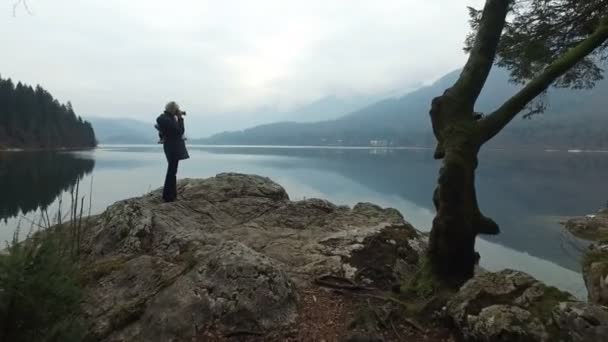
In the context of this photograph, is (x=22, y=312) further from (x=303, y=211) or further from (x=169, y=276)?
(x=303, y=211)

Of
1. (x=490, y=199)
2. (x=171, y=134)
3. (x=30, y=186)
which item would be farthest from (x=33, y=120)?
(x=171, y=134)

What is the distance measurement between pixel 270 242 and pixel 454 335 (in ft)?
13.4

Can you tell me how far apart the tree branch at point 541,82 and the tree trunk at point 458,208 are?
0.19 metres

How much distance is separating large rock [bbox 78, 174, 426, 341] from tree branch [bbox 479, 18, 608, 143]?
2838mm

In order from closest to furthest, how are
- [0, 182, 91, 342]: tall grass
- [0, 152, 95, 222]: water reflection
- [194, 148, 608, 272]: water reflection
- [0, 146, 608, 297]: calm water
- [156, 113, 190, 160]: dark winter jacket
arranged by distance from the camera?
[0, 182, 91, 342]: tall grass < [156, 113, 190, 160]: dark winter jacket < [0, 146, 608, 297]: calm water < [194, 148, 608, 272]: water reflection < [0, 152, 95, 222]: water reflection

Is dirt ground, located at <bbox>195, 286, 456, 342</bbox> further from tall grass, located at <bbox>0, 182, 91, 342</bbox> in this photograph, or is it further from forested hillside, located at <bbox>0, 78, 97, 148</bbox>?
forested hillside, located at <bbox>0, 78, 97, 148</bbox>

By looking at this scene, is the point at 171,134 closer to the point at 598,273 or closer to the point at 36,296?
the point at 36,296

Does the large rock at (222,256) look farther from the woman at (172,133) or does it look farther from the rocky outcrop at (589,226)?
the rocky outcrop at (589,226)

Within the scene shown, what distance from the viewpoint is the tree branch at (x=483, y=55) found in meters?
5.67

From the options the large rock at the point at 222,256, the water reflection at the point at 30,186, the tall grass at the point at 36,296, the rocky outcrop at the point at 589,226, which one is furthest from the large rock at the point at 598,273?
the water reflection at the point at 30,186

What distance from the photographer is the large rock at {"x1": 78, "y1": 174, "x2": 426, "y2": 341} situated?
4.89 m

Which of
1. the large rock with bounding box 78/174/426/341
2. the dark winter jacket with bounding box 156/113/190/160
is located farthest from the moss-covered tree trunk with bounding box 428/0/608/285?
the dark winter jacket with bounding box 156/113/190/160

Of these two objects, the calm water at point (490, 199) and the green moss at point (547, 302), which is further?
the calm water at point (490, 199)

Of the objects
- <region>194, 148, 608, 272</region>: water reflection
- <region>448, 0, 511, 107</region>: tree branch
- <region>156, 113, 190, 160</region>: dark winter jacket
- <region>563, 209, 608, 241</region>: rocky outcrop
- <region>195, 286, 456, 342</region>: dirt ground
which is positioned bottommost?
<region>194, 148, 608, 272</region>: water reflection
